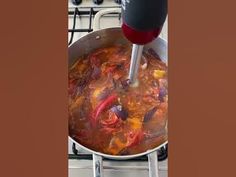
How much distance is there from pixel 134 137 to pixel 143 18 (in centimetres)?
56

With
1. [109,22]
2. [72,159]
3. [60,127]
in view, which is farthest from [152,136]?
[60,127]

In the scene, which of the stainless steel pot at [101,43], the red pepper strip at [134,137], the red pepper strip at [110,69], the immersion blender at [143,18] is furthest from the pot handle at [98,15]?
the immersion blender at [143,18]

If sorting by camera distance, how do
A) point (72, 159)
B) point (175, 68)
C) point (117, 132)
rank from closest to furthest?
point (175, 68), point (72, 159), point (117, 132)

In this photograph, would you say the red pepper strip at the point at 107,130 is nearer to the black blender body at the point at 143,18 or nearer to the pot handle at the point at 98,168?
the pot handle at the point at 98,168

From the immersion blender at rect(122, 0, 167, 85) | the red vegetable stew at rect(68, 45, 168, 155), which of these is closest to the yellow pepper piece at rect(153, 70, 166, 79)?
the red vegetable stew at rect(68, 45, 168, 155)

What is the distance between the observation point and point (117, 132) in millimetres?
831

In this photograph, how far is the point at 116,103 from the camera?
0.85 meters

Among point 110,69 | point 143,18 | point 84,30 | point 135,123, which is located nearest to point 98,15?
point 84,30

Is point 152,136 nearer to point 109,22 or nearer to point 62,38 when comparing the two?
point 109,22

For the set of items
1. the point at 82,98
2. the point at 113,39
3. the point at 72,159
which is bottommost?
the point at 72,159

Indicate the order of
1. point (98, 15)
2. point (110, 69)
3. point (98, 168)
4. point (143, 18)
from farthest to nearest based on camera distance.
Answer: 1. point (110, 69)
2. point (98, 15)
3. point (98, 168)
4. point (143, 18)

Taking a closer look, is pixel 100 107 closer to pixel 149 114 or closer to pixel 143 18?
pixel 149 114

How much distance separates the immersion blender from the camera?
28cm

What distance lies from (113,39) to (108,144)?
0.27 m
